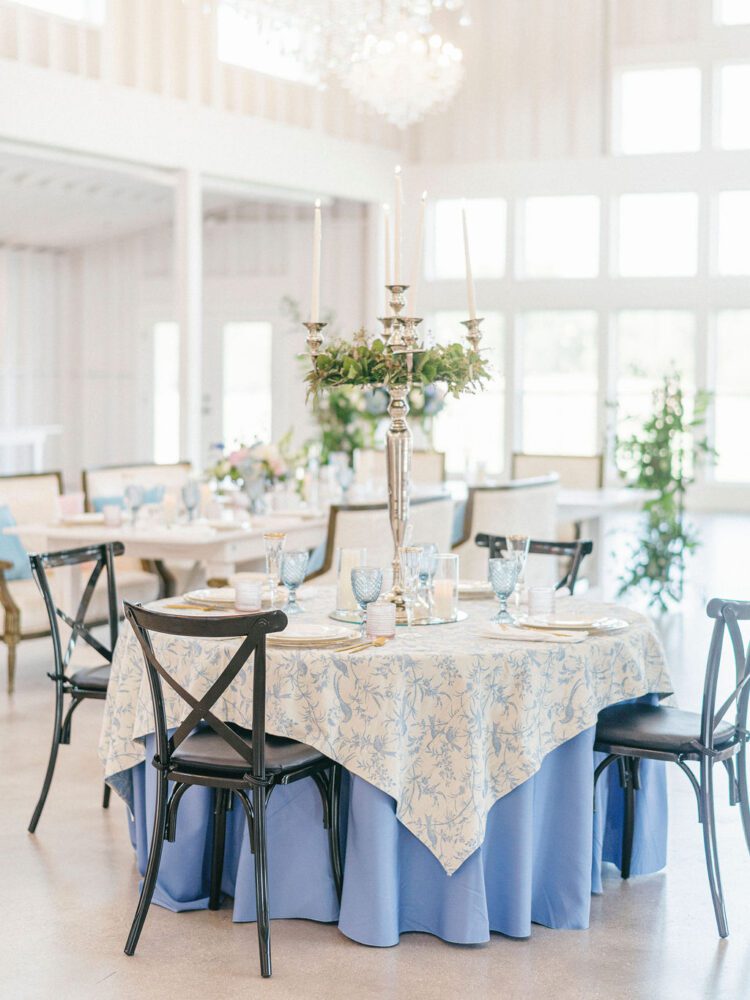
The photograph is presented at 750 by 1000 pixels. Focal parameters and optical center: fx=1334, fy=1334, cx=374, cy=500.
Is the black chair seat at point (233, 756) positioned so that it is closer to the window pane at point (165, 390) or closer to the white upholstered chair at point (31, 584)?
the white upholstered chair at point (31, 584)

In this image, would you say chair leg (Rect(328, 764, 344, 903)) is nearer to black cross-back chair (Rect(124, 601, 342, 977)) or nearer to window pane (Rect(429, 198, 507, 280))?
black cross-back chair (Rect(124, 601, 342, 977))

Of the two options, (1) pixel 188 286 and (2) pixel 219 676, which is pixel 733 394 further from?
(2) pixel 219 676

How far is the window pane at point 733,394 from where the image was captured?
14.1 metres

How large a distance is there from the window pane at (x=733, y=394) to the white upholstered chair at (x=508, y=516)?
7437 mm

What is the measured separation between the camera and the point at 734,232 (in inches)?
547

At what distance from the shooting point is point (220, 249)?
1452 cm

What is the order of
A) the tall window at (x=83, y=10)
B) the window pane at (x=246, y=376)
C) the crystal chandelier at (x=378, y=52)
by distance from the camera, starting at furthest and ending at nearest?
the window pane at (x=246, y=376) → the crystal chandelier at (x=378, y=52) → the tall window at (x=83, y=10)

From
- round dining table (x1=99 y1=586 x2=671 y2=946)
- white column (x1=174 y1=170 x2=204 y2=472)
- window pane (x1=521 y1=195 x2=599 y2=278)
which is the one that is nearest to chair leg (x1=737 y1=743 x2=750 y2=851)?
round dining table (x1=99 y1=586 x2=671 y2=946)

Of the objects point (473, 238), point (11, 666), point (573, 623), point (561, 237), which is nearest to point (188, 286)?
point (11, 666)

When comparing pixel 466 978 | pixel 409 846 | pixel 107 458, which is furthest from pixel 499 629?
pixel 107 458

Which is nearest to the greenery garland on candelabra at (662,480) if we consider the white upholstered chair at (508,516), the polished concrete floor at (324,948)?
the white upholstered chair at (508,516)

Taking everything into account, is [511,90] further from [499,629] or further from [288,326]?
[499,629]

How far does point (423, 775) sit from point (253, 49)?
30.2ft

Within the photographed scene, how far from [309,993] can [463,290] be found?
40.2ft
